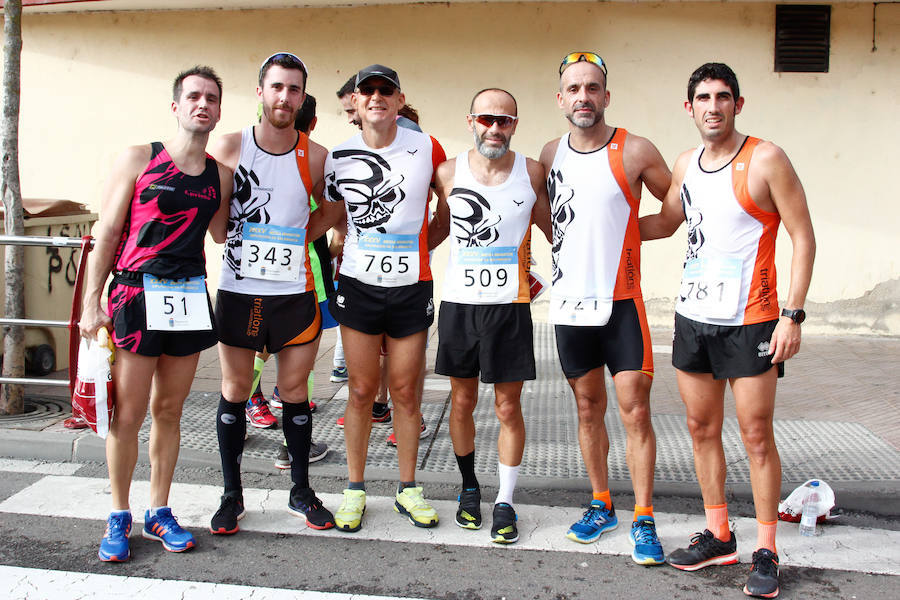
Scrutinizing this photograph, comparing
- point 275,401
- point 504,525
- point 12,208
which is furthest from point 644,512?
point 12,208

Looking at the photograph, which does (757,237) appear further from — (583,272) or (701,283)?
(583,272)

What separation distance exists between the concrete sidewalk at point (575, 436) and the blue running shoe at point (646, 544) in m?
0.72

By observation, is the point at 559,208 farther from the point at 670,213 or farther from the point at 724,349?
the point at 724,349

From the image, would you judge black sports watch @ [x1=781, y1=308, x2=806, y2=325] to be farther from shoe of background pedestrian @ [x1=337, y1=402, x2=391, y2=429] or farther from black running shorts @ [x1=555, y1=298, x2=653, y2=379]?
shoe of background pedestrian @ [x1=337, y1=402, x2=391, y2=429]

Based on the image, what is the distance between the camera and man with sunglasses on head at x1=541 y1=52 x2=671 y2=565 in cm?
399

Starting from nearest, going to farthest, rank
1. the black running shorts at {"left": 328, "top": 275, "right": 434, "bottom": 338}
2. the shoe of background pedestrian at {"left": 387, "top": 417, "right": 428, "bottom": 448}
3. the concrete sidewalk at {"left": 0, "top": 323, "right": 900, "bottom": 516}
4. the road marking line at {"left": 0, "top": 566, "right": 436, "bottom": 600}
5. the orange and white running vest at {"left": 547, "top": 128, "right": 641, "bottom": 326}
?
the road marking line at {"left": 0, "top": 566, "right": 436, "bottom": 600}, the orange and white running vest at {"left": 547, "top": 128, "right": 641, "bottom": 326}, the black running shorts at {"left": 328, "top": 275, "right": 434, "bottom": 338}, the concrete sidewalk at {"left": 0, "top": 323, "right": 900, "bottom": 516}, the shoe of background pedestrian at {"left": 387, "top": 417, "right": 428, "bottom": 448}

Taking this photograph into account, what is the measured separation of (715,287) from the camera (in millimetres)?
3717

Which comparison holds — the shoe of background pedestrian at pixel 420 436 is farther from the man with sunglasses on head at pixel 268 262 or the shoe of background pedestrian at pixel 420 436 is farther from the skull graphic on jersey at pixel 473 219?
the skull graphic on jersey at pixel 473 219

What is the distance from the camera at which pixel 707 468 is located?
397cm

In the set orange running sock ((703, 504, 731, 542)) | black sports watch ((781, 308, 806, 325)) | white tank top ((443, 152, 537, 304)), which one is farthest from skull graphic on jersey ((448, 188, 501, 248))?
orange running sock ((703, 504, 731, 542))

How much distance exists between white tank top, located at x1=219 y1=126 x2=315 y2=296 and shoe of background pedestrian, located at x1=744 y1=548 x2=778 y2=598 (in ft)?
8.18

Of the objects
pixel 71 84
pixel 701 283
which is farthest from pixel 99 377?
pixel 71 84

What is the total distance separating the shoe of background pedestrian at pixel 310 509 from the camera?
423 centimetres

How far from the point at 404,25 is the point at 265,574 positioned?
270 inches
